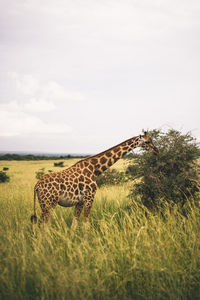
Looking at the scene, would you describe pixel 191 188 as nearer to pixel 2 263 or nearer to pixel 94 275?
pixel 94 275

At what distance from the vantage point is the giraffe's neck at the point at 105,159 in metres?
5.77

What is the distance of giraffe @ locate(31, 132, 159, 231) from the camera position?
507 centimetres

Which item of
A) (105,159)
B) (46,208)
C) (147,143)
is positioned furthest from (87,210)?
(147,143)

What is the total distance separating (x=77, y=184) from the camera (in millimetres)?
5383

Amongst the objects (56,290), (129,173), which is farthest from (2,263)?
(129,173)

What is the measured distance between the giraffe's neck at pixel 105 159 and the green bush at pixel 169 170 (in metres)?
0.77

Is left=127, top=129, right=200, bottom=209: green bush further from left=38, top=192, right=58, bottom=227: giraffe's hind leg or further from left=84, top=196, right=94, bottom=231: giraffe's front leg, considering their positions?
left=38, top=192, right=58, bottom=227: giraffe's hind leg

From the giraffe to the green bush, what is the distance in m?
0.48

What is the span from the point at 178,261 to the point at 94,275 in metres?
1.42

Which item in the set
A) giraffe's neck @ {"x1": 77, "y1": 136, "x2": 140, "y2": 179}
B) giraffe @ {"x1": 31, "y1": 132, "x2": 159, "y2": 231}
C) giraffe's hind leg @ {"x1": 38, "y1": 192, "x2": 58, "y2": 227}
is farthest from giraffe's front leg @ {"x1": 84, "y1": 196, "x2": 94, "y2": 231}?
giraffe's hind leg @ {"x1": 38, "y1": 192, "x2": 58, "y2": 227}

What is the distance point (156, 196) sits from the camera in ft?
21.4

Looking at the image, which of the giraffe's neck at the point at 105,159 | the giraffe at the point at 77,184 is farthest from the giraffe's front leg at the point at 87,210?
the giraffe's neck at the point at 105,159

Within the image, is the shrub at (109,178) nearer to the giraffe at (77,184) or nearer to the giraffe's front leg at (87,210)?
the giraffe at (77,184)

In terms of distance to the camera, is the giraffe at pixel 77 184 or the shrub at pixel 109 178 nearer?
the giraffe at pixel 77 184
